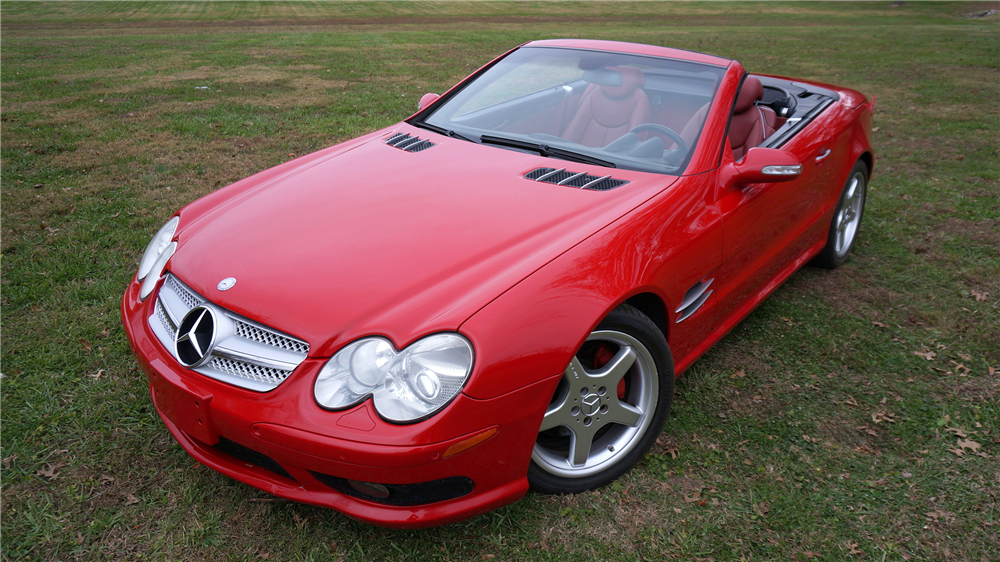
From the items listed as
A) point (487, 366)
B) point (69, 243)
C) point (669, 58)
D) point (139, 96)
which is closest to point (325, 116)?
point (139, 96)

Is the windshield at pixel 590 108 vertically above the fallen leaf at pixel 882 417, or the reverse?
the windshield at pixel 590 108

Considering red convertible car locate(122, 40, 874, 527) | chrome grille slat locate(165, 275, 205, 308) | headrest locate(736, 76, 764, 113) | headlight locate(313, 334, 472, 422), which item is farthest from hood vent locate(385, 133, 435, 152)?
headrest locate(736, 76, 764, 113)

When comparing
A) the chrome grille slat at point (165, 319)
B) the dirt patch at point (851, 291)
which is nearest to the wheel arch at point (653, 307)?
the chrome grille slat at point (165, 319)

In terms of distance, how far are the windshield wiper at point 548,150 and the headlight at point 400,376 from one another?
1.27 metres

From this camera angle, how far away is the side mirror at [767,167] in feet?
8.87

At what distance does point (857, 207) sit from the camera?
4.34 metres

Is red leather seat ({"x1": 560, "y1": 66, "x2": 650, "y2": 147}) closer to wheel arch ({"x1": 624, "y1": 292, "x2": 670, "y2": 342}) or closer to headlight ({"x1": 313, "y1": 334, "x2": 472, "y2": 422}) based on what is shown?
wheel arch ({"x1": 624, "y1": 292, "x2": 670, "y2": 342})

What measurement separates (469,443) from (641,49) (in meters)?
2.43

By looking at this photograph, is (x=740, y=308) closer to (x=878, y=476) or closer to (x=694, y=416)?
(x=694, y=416)

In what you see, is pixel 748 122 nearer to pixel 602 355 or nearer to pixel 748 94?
pixel 748 94

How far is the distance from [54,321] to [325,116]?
4.97m

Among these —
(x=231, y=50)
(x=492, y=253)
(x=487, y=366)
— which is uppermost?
(x=492, y=253)

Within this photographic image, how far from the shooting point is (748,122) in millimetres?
3514

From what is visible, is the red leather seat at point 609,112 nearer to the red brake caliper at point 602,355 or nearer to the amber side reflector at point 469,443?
the red brake caliper at point 602,355
